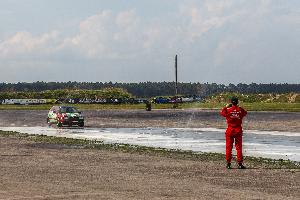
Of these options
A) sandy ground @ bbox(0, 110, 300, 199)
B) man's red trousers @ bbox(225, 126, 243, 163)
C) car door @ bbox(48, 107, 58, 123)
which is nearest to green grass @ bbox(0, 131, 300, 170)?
sandy ground @ bbox(0, 110, 300, 199)

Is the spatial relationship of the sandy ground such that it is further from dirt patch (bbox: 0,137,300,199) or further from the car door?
the car door

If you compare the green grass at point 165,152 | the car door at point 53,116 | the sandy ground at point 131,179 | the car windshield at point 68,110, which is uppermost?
the car windshield at point 68,110

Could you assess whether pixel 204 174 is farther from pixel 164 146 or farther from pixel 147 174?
pixel 164 146

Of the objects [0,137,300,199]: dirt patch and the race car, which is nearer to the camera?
[0,137,300,199]: dirt patch

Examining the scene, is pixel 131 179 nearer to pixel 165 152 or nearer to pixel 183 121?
pixel 165 152

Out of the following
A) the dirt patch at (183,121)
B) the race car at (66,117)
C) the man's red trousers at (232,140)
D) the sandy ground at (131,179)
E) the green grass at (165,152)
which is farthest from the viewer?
the race car at (66,117)

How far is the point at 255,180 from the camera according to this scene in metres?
16.3

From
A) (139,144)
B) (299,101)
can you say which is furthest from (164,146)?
(299,101)

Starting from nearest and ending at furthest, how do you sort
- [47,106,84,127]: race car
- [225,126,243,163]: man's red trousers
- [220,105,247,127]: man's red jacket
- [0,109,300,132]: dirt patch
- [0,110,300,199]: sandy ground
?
[0,110,300,199]: sandy ground → [225,126,243,163]: man's red trousers → [220,105,247,127]: man's red jacket → [0,109,300,132]: dirt patch → [47,106,84,127]: race car

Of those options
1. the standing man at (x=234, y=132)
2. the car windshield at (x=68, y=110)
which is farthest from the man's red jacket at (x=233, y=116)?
the car windshield at (x=68, y=110)

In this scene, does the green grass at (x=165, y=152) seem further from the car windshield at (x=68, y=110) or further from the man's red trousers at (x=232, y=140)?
the car windshield at (x=68, y=110)

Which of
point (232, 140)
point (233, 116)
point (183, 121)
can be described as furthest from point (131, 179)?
point (183, 121)

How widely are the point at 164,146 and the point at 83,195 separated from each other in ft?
47.4

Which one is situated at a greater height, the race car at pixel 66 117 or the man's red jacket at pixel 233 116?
the man's red jacket at pixel 233 116
